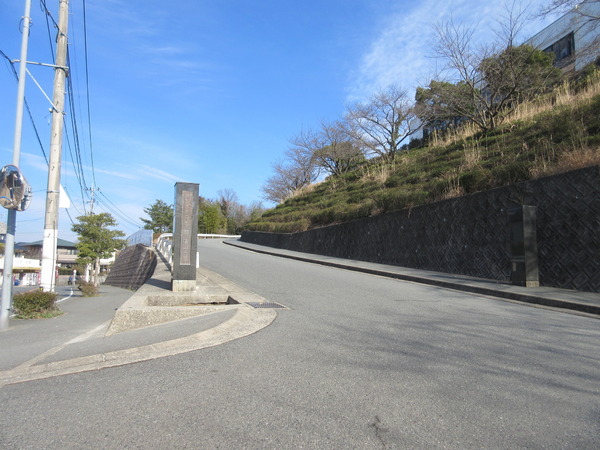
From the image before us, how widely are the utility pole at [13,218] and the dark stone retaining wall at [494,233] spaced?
1226 centimetres

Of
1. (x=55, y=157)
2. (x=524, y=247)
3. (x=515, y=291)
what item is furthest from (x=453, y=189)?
(x=55, y=157)

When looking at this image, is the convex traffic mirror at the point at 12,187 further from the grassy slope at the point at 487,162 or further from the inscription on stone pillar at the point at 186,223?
the grassy slope at the point at 487,162

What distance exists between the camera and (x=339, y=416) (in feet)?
11.0

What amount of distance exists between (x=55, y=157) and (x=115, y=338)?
933cm

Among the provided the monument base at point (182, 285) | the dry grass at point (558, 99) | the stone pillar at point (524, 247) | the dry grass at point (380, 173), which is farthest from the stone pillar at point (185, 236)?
the dry grass at point (380, 173)

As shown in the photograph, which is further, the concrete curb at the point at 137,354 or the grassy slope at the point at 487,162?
the grassy slope at the point at 487,162

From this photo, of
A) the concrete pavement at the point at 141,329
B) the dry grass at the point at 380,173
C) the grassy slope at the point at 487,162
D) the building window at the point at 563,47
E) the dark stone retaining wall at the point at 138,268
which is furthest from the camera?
the building window at the point at 563,47

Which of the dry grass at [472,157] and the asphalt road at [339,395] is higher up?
the dry grass at [472,157]

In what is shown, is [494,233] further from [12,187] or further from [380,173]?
[380,173]

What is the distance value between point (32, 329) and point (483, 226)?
40.8ft

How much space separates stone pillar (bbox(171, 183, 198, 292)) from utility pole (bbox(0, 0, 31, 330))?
10.2 feet

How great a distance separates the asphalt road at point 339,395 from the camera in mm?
3059

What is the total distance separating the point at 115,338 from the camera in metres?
6.31

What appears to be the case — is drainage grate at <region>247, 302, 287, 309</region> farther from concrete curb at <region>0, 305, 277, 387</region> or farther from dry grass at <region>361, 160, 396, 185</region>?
dry grass at <region>361, 160, 396, 185</region>
